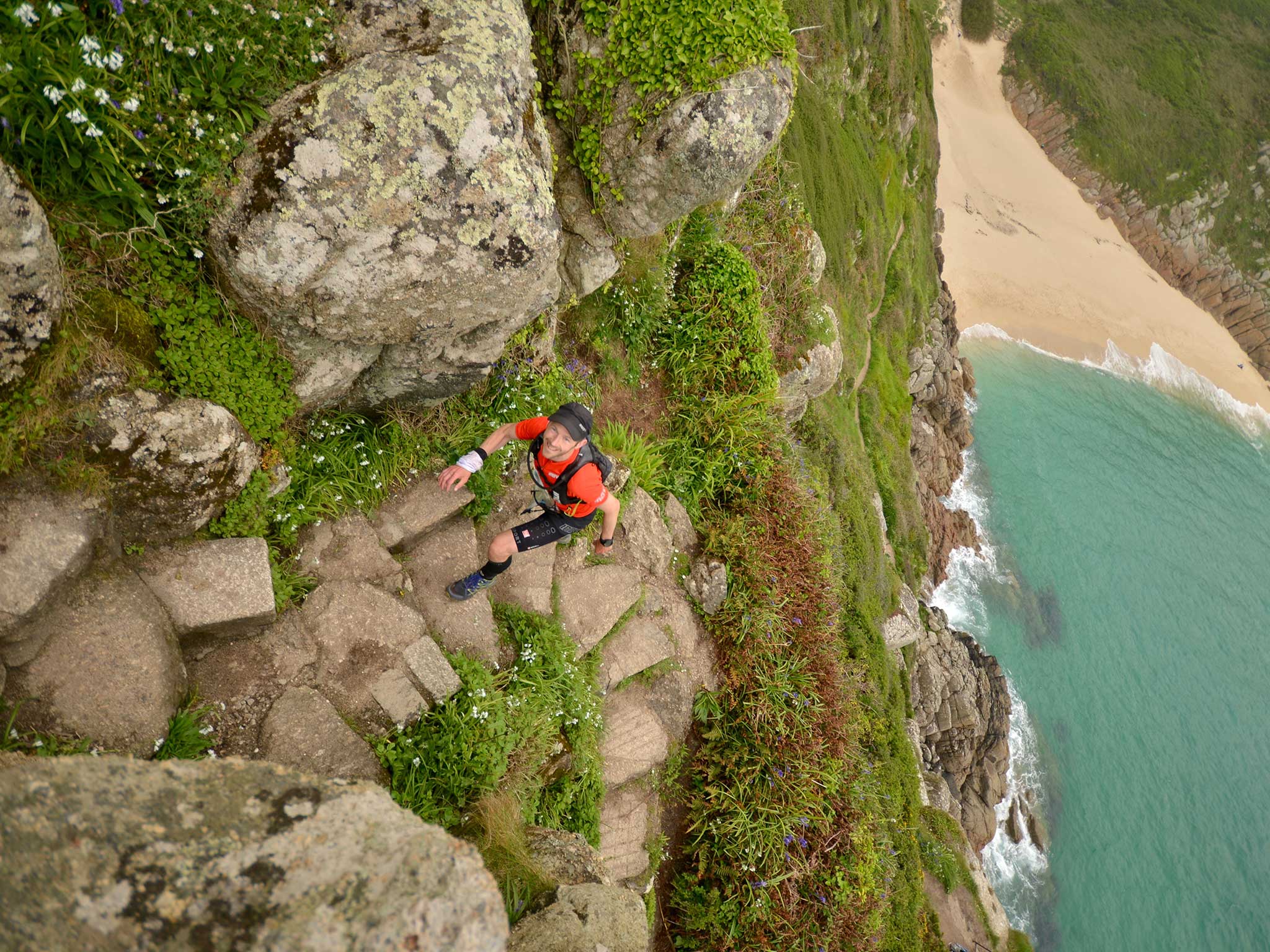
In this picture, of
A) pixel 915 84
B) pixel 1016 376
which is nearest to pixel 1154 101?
pixel 1016 376

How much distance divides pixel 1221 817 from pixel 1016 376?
75.1 ft

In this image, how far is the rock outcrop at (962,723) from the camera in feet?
54.5

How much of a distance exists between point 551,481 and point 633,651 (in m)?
3.12

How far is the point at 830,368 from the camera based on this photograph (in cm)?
1398

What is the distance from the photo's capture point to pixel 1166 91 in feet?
178

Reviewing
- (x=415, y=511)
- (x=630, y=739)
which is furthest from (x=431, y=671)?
(x=630, y=739)

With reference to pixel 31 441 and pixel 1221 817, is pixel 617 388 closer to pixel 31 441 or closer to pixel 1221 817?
pixel 31 441

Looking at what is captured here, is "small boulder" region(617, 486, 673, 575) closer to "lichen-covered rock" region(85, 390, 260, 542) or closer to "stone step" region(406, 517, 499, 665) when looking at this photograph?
"stone step" region(406, 517, 499, 665)

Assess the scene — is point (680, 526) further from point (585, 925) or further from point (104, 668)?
point (104, 668)

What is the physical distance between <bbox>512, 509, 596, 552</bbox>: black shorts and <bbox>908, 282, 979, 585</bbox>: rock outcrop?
1951cm

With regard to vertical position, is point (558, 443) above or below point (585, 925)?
above

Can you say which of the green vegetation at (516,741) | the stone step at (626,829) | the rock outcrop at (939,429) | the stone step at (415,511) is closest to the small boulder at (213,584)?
the stone step at (415,511)

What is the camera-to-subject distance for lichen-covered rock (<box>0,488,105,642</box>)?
3744 mm

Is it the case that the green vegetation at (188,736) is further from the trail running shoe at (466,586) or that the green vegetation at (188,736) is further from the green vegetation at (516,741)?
the trail running shoe at (466,586)
